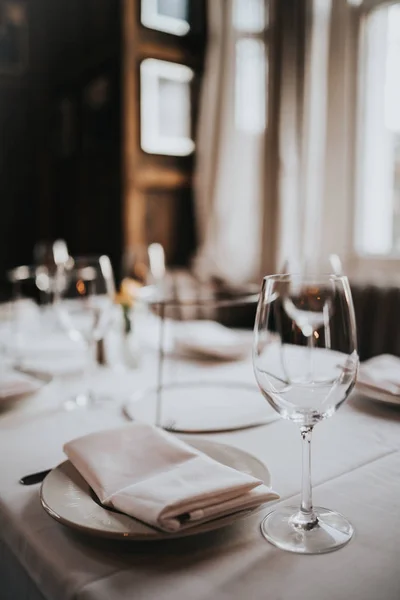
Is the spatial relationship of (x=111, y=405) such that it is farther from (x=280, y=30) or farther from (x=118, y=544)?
(x=280, y=30)

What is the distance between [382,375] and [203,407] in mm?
302

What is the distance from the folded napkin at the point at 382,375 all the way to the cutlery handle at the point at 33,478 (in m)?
0.51

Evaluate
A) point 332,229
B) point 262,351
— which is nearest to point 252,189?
point 332,229

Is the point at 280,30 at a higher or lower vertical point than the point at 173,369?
higher

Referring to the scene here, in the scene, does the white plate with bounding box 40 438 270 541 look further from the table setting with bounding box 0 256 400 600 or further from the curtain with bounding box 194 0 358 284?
the curtain with bounding box 194 0 358 284

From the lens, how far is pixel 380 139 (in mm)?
2754

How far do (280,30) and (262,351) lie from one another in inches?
105

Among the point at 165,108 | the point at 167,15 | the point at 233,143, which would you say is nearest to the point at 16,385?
the point at 233,143

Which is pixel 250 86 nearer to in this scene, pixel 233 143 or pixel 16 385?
pixel 233 143

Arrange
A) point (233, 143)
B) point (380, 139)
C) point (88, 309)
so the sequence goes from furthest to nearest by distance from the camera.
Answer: point (233, 143)
point (380, 139)
point (88, 309)

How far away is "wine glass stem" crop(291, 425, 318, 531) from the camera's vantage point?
54 centimetres

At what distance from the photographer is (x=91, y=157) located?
3.95m

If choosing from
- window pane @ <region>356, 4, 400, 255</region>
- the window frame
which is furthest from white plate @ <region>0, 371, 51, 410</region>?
window pane @ <region>356, 4, 400, 255</region>

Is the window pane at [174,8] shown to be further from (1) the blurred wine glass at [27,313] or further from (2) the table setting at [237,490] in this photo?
(2) the table setting at [237,490]
